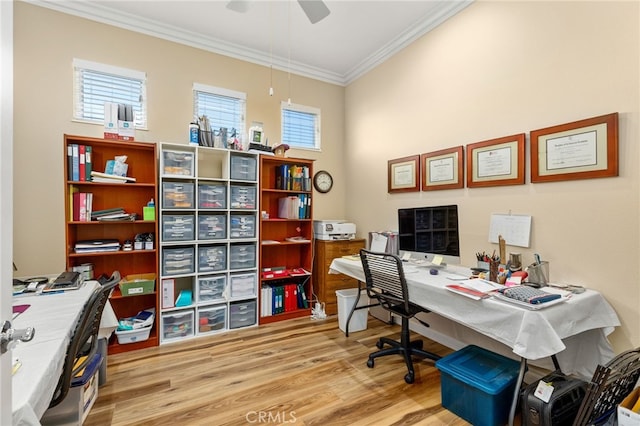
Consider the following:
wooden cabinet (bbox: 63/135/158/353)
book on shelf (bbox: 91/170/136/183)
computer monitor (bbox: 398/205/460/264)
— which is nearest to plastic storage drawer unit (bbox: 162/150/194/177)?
wooden cabinet (bbox: 63/135/158/353)

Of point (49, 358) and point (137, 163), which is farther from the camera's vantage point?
point (137, 163)

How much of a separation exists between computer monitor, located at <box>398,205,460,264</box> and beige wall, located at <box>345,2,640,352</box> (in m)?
0.40

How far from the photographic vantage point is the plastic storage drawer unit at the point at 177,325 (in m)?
2.83

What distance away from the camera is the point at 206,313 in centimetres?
301

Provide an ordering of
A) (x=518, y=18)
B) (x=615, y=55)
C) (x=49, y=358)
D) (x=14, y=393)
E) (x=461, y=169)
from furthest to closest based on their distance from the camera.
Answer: (x=461, y=169) < (x=518, y=18) < (x=615, y=55) < (x=49, y=358) < (x=14, y=393)

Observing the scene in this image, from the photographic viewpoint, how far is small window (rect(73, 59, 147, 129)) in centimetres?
278

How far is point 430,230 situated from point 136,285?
108 inches

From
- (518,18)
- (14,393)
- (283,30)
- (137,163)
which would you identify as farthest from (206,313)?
(518,18)

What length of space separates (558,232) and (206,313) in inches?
124

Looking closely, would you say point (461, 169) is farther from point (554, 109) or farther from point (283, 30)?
point (283, 30)

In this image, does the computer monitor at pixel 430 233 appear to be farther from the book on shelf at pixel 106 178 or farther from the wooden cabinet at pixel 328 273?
the book on shelf at pixel 106 178

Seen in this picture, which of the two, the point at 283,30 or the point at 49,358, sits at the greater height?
the point at 283,30

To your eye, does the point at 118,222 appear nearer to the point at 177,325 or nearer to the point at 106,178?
the point at 106,178

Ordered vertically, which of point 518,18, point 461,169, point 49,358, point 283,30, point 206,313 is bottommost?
point 206,313
